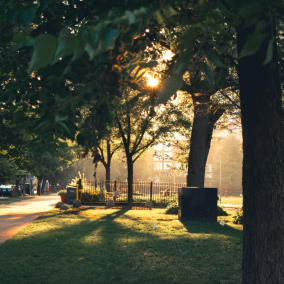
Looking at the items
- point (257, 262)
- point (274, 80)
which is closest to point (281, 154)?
point (274, 80)

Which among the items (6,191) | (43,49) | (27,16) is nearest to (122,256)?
(27,16)

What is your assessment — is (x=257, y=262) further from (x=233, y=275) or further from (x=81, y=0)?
(x=81, y=0)

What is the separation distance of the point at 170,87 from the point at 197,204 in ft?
41.3

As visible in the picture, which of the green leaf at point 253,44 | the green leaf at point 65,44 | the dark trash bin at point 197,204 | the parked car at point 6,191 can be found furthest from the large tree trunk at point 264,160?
the parked car at point 6,191

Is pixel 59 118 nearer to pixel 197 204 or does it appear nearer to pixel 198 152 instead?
pixel 197 204

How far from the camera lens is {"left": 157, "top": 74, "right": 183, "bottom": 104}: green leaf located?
208 cm

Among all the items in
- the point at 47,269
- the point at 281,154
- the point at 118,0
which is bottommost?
the point at 47,269

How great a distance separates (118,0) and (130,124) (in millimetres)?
20481

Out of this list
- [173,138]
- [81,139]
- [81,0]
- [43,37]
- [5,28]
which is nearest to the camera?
[43,37]

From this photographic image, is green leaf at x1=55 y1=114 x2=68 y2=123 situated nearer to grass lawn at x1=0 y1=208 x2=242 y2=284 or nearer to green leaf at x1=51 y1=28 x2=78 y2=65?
green leaf at x1=51 y1=28 x2=78 y2=65

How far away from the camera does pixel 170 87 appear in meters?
2.12

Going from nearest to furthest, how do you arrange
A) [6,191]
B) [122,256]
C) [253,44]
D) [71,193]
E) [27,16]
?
1. [253,44]
2. [27,16]
3. [122,256]
4. [71,193]
5. [6,191]

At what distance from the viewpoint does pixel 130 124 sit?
2408 cm

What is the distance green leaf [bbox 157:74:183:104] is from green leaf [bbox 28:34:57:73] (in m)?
0.68
